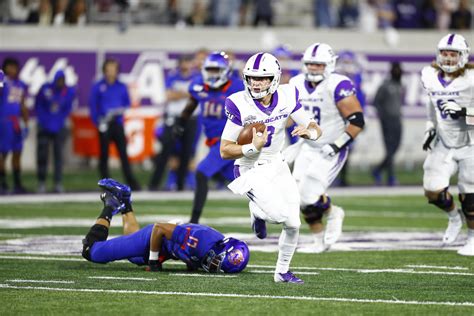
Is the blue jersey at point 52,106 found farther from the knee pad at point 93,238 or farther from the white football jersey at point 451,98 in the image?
the knee pad at point 93,238

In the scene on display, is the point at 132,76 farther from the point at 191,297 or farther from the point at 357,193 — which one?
the point at 191,297

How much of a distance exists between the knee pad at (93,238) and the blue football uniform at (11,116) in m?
8.65

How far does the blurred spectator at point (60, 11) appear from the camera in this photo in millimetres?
21672

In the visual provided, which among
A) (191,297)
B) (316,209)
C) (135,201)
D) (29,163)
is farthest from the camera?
(29,163)

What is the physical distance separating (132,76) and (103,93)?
12.4 ft

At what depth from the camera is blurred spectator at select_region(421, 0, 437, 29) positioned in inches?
963

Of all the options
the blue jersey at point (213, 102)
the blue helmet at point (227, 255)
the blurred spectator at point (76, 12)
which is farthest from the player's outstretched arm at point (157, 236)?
the blurred spectator at point (76, 12)

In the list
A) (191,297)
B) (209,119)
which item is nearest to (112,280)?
(191,297)

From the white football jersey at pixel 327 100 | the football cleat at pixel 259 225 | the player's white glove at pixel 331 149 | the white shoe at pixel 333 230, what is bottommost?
the white shoe at pixel 333 230

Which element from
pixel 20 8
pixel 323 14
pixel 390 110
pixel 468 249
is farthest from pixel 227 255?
pixel 323 14

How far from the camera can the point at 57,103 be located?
1806cm

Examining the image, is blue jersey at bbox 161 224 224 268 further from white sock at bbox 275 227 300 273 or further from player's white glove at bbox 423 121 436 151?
player's white glove at bbox 423 121 436 151

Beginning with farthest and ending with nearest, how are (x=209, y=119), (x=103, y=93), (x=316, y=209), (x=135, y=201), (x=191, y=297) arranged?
(x=103, y=93)
(x=135, y=201)
(x=209, y=119)
(x=316, y=209)
(x=191, y=297)

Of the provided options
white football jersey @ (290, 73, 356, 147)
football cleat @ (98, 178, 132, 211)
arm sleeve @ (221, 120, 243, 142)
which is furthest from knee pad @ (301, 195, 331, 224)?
→ arm sleeve @ (221, 120, 243, 142)
